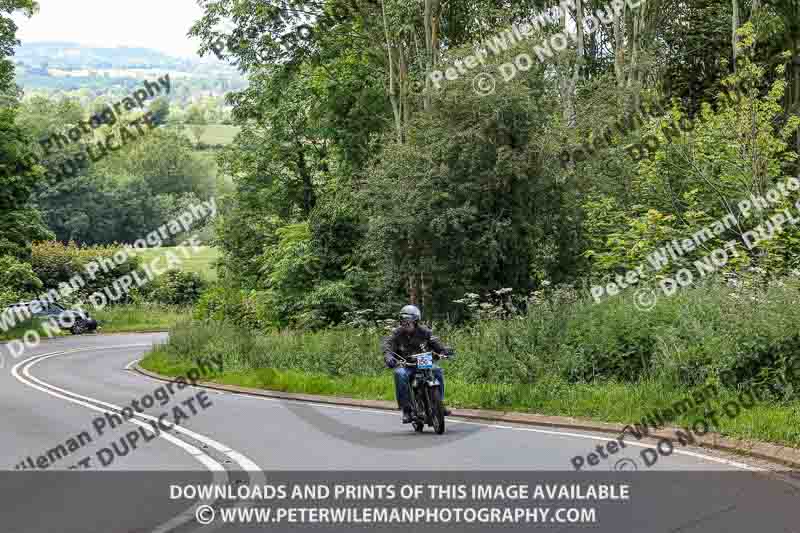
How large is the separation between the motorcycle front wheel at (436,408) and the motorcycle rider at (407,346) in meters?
0.35

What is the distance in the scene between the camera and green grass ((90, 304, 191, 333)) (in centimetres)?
6344

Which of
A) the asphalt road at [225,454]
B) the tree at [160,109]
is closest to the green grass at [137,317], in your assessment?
the asphalt road at [225,454]

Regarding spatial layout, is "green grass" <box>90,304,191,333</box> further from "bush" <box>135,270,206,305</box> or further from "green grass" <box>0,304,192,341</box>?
"bush" <box>135,270,206,305</box>

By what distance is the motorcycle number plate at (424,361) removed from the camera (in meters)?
14.0

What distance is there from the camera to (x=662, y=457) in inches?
441

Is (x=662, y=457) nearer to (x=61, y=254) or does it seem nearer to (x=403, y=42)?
(x=403, y=42)

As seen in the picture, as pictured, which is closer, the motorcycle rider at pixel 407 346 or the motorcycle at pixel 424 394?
the motorcycle at pixel 424 394

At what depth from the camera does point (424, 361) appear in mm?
14023

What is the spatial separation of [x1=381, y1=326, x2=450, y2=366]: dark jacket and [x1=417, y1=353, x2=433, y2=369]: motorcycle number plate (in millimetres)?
616

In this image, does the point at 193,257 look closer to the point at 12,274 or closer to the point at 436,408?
the point at 12,274

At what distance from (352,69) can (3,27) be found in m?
17.6

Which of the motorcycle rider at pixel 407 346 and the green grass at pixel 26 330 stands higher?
the motorcycle rider at pixel 407 346

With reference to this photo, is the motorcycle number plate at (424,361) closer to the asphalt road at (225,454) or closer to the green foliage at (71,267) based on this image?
the asphalt road at (225,454)

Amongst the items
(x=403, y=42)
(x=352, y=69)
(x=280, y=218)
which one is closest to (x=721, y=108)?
(x=403, y=42)
